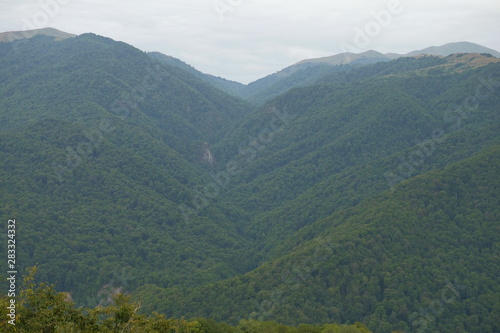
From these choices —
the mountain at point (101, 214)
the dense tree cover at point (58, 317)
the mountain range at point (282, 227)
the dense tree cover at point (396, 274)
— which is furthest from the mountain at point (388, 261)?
the dense tree cover at point (58, 317)

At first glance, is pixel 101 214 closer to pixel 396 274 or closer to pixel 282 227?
pixel 282 227

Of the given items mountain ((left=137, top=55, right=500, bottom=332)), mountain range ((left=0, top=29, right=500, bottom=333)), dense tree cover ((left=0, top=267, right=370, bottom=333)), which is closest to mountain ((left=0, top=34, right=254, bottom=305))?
mountain range ((left=0, top=29, right=500, bottom=333))

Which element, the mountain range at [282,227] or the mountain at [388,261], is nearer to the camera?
the mountain at [388,261]

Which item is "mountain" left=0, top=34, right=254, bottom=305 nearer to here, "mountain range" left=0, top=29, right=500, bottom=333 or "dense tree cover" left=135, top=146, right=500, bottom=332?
"mountain range" left=0, top=29, right=500, bottom=333

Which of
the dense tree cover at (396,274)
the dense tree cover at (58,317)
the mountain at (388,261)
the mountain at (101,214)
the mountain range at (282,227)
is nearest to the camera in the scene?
the dense tree cover at (58,317)

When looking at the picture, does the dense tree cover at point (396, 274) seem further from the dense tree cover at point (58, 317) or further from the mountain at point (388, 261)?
the dense tree cover at point (58, 317)

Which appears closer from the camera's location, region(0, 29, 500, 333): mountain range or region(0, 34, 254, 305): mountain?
region(0, 29, 500, 333): mountain range

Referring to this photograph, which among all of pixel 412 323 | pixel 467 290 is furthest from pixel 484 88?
pixel 412 323

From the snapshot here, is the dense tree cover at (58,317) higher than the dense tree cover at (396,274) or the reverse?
higher

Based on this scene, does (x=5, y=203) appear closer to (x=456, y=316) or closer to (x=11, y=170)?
(x=11, y=170)

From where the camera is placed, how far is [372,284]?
100 meters

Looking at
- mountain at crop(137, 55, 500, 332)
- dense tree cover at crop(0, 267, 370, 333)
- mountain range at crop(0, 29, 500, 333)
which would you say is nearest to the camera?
dense tree cover at crop(0, 267, 370, 333)

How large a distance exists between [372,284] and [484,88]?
142542mm

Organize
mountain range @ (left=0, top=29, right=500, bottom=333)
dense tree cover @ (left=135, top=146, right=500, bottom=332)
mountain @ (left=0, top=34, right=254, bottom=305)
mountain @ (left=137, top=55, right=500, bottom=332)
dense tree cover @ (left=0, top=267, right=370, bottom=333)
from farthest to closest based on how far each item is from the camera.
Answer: mountain @ (left=0, top=34, right=254, bottom=305)
mountain range @ (left=0, top=29, right=500, bottom=333)
mountain @ (left=137, top=55, right=500, bottom=332)
dense tree cover @ (left=135, top=146, right=500, bottom=332)
dense tree cover @ (left=0, top=267, right=370, bottom=333)
